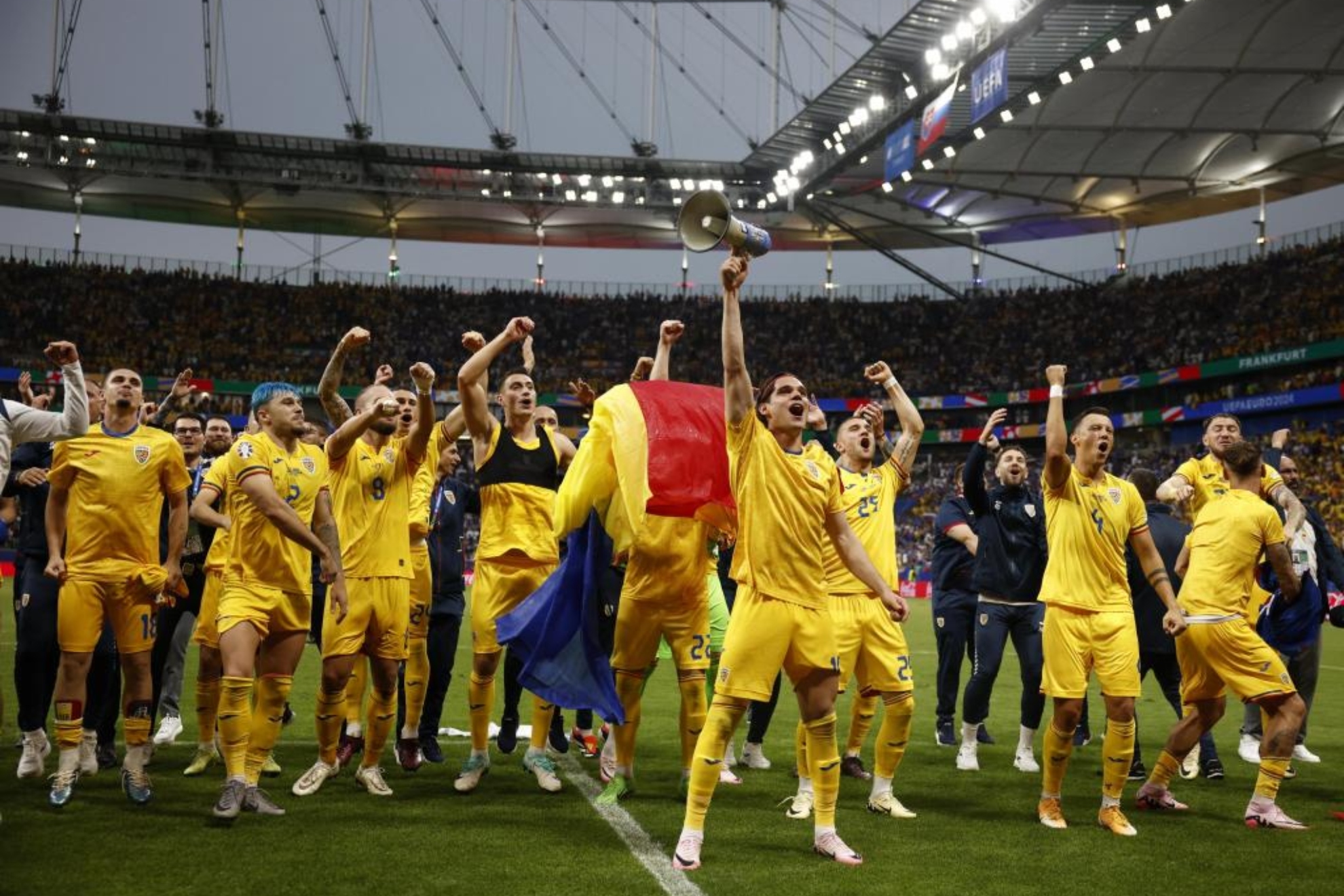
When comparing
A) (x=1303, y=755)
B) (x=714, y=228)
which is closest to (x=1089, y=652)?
(x=714, y=228)

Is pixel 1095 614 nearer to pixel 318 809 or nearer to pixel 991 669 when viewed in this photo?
pixel 991 669

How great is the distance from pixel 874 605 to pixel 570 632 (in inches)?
73.4

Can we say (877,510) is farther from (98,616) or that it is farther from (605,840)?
(98,616)

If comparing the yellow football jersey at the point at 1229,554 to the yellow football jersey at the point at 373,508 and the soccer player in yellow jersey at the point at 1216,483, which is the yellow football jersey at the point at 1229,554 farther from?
the yellow football jersey at the point at 373,508

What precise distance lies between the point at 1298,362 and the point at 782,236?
21.7m

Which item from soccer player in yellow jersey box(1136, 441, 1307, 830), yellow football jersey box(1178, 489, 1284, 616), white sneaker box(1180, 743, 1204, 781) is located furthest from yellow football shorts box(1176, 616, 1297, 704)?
white sneaker box(1180, 743, 1204, 781)

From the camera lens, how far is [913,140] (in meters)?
33.2

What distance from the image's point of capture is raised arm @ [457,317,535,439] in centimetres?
669

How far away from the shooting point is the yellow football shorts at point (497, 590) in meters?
7.34

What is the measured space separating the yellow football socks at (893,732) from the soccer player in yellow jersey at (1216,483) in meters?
2.33

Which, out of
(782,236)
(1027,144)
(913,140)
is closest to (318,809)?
(913,140)

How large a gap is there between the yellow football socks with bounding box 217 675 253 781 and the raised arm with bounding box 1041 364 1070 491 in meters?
4.56

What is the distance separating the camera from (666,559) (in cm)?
654

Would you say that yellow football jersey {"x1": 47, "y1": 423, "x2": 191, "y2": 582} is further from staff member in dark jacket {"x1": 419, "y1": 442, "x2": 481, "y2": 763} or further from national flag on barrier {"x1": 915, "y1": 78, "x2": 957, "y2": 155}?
national flag on barrier {"x1": 915, "y1": 78, "x2": 957, "y2": 155}
